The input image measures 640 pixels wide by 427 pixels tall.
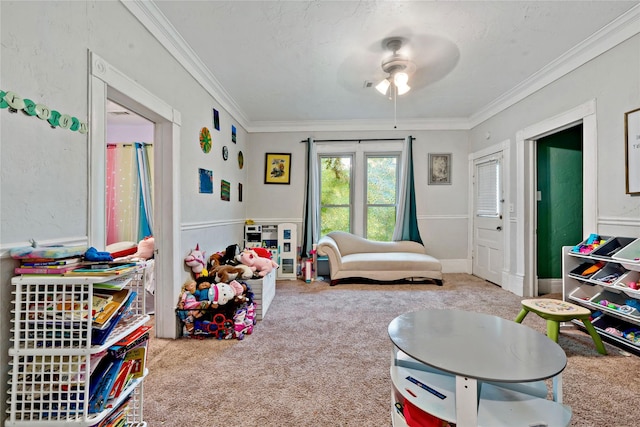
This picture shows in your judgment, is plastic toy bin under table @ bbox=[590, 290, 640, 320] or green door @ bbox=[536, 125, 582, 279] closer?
plastic toy bin under table @ bbox=[590, 290, 640, 320]

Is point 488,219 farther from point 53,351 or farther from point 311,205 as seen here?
point 53,351

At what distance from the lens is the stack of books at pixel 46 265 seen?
1097mm

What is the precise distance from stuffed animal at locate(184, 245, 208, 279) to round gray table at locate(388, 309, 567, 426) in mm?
1895

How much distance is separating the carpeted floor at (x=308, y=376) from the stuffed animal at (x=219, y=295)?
12.2 inches

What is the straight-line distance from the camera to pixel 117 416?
1.22 metres

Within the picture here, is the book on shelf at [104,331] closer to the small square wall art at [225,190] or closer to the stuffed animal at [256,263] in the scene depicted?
the stuffed animal at [256,263]

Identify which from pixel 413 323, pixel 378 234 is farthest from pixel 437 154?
pixel 413 323

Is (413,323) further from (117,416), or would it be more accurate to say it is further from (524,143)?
(524,143)

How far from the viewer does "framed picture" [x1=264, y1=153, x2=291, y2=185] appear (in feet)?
16.0

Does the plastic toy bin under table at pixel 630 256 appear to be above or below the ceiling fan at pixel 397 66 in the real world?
below

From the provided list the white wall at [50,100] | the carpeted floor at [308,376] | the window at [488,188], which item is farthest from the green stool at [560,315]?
the white wall at [50,100]

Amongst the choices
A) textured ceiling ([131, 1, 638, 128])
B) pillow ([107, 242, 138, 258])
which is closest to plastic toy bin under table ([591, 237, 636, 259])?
textured ceiling ([131, 1, 638, 128])

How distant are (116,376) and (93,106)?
1.35 meters

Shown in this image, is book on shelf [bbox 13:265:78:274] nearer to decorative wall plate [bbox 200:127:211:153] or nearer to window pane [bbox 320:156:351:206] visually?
decorative wall plate [bbox 200:127:211:153]
